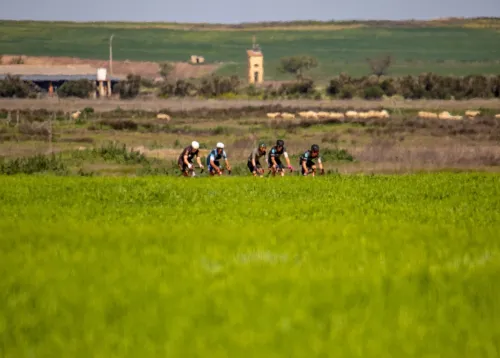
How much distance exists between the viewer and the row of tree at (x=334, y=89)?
387ft

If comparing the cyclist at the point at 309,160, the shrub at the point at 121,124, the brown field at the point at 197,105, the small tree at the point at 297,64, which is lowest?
the small tree at the point at 297,64

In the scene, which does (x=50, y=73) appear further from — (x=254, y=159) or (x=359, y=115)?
(x=254, y=159)

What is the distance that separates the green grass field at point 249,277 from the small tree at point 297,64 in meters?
164

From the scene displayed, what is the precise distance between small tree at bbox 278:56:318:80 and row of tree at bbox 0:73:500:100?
172ft

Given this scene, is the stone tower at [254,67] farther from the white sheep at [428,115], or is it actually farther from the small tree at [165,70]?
the white sheep at [428,115]

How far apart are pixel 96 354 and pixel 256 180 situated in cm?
2021

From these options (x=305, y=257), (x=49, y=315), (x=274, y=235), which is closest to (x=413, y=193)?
(x=274, y=235)

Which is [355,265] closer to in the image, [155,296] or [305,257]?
[305,257]

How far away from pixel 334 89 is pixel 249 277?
115567 mm

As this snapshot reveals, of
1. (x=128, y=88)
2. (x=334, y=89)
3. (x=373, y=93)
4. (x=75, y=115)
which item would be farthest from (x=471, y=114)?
(x=128, y=88)

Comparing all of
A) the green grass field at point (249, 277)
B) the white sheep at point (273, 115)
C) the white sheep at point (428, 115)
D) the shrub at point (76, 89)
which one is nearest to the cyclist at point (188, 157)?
the green grass field at point (249, 277)

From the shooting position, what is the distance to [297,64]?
18788 centimetres

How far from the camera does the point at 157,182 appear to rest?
28875 millimetres

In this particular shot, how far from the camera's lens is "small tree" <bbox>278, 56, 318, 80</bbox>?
188 metres
